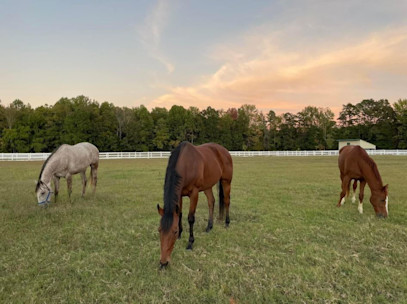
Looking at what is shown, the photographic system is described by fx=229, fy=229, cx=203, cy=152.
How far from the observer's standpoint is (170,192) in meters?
3.54

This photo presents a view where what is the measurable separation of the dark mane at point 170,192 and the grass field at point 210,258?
720mm

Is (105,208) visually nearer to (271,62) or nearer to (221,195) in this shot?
(221,195)

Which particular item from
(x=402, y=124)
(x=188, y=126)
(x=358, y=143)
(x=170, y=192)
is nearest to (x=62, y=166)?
(x=170, y=192)

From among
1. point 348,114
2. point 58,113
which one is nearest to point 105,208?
point 58,113

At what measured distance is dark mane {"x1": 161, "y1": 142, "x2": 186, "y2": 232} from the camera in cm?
324

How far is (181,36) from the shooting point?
16.5 m

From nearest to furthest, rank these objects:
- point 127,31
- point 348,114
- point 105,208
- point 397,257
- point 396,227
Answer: point 397,257, point 396,227, point 105,208, point 127,31, point 348,114

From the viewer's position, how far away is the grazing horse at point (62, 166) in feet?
21.7

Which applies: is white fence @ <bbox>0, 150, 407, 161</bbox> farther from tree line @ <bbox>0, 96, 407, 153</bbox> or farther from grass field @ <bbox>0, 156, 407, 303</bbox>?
grass field @ <bbox>0, 156, 407, 303</bbox>

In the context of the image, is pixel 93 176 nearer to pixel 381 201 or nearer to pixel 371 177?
pixel 371 177

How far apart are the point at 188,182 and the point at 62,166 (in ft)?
18.1

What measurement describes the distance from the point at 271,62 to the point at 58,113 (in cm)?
4977

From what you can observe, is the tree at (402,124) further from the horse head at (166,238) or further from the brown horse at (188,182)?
the horse head at (166,238)

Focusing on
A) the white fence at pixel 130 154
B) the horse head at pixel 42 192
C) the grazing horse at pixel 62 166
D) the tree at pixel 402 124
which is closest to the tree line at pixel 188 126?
the tree at pixel 402 124
